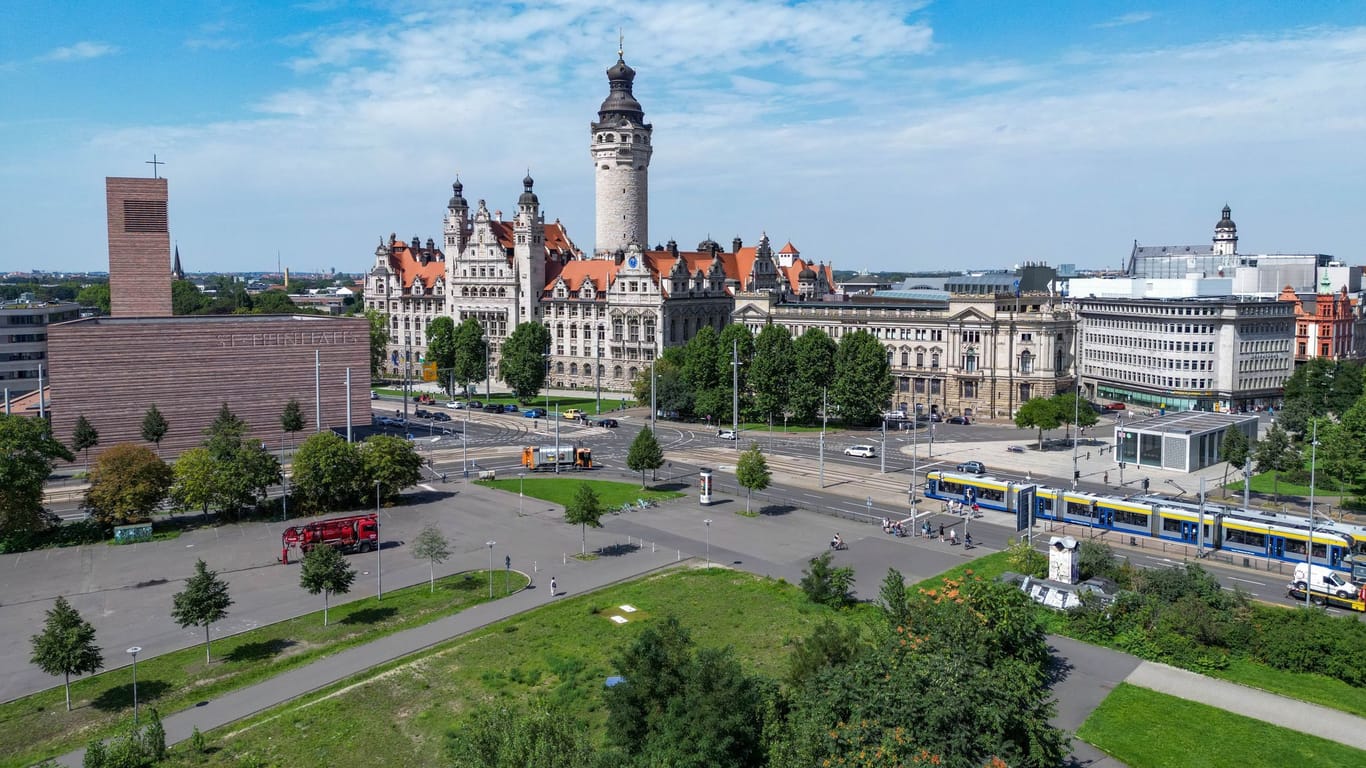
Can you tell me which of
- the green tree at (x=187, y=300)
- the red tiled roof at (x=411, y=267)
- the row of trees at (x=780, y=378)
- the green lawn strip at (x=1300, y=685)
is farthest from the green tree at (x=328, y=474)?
the green tree at (x=187, y=300)

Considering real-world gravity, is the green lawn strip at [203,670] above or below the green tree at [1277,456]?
→ below

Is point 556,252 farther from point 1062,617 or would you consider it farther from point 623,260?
point 1062,617

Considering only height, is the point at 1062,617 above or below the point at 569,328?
below

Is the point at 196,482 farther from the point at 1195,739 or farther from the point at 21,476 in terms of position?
the point at 1195,739

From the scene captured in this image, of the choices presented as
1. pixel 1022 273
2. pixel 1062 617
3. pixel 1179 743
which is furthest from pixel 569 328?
pixel 1179 743

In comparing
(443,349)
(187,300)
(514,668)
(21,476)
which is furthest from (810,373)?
(187,300)

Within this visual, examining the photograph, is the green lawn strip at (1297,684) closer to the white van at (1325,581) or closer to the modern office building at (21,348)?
Result: the white van at (1325,581)
